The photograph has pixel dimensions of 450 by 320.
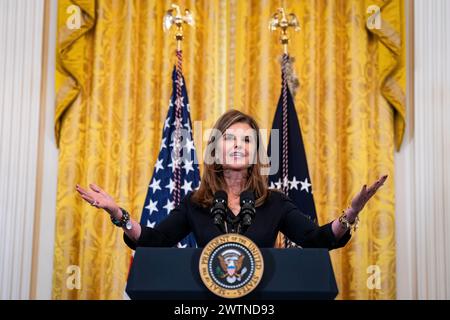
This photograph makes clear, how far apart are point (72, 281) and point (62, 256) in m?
0.19

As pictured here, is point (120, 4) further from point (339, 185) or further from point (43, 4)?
point (339, 185)

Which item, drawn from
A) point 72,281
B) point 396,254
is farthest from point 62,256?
point 396,254

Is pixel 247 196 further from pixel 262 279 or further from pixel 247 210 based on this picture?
pixel 262 279

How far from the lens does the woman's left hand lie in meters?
2.46

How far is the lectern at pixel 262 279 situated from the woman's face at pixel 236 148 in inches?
34.5

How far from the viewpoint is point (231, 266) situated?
2.07 meters

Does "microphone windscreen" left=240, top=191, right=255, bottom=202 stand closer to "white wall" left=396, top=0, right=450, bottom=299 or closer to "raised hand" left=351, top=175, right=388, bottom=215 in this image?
"raised hand" left=351, top=175, right=388, bottom=215

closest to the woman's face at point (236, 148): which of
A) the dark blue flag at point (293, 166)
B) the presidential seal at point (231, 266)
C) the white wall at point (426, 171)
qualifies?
the presidential seal at point (231, 266)

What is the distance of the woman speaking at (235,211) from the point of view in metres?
2.65

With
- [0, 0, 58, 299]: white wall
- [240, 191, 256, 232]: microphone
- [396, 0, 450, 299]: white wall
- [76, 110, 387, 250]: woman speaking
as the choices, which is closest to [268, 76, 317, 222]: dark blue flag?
[396, 0, 450, 299]: white wall

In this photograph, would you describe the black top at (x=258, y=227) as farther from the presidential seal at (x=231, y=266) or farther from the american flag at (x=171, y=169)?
the american flag at (x=171, y=169)

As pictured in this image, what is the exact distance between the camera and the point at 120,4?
512cm

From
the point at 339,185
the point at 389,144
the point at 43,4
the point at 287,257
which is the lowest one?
the point at 287,257

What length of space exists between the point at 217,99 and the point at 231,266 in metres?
3.04
